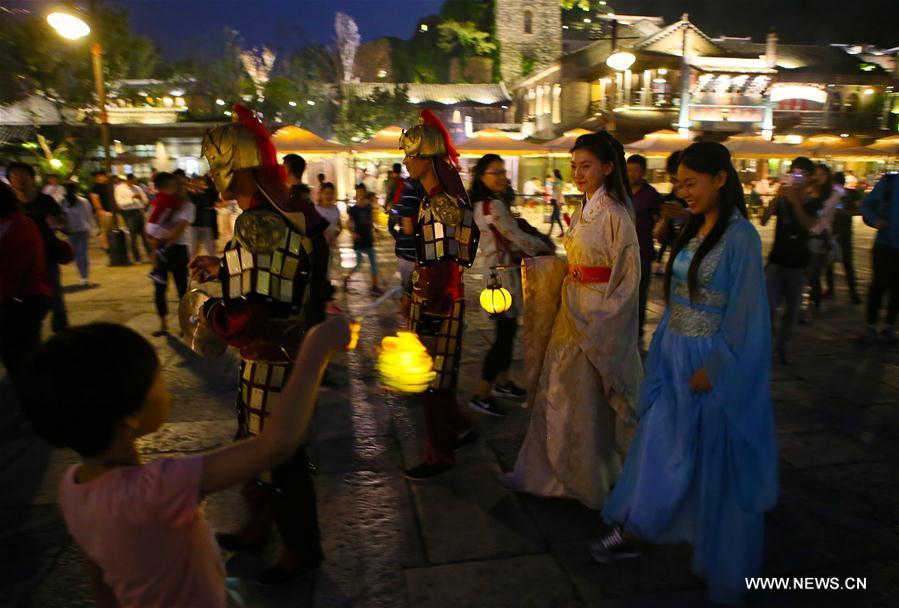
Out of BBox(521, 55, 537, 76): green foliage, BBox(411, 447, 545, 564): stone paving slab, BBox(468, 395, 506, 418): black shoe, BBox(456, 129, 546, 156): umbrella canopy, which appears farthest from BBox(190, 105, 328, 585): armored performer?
BBox(521, 55, 537, 76): green foliage

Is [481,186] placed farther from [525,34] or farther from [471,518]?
[525,34]

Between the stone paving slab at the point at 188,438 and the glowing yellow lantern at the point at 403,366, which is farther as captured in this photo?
the stone paving slab at the point at 188,438

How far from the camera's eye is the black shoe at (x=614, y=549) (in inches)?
116

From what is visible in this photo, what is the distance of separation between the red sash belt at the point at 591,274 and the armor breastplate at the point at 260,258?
1532 millimetres

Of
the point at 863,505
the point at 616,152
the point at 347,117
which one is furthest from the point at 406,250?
the point at 347,117

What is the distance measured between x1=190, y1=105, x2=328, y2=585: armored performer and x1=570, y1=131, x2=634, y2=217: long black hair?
Answer: 4.84ft

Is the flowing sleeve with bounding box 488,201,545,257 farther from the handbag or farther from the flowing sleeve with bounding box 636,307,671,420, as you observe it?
the handbag

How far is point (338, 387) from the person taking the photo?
18.4 feet

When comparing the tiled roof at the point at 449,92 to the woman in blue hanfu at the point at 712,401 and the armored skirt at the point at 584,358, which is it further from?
the woman in blue hanfu at the point at 712,401

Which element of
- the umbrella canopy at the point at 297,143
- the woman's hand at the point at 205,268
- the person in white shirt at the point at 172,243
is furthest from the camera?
the umbrella canopy at the point at 297,143

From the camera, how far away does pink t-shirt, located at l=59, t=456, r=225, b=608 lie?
1.25 meters

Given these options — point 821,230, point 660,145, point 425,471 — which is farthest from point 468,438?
point 660,145

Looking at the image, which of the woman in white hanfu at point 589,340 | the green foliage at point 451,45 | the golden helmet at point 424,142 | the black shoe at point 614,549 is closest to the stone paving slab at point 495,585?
the black shoe at point 614,549

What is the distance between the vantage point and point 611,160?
3.27 meters
